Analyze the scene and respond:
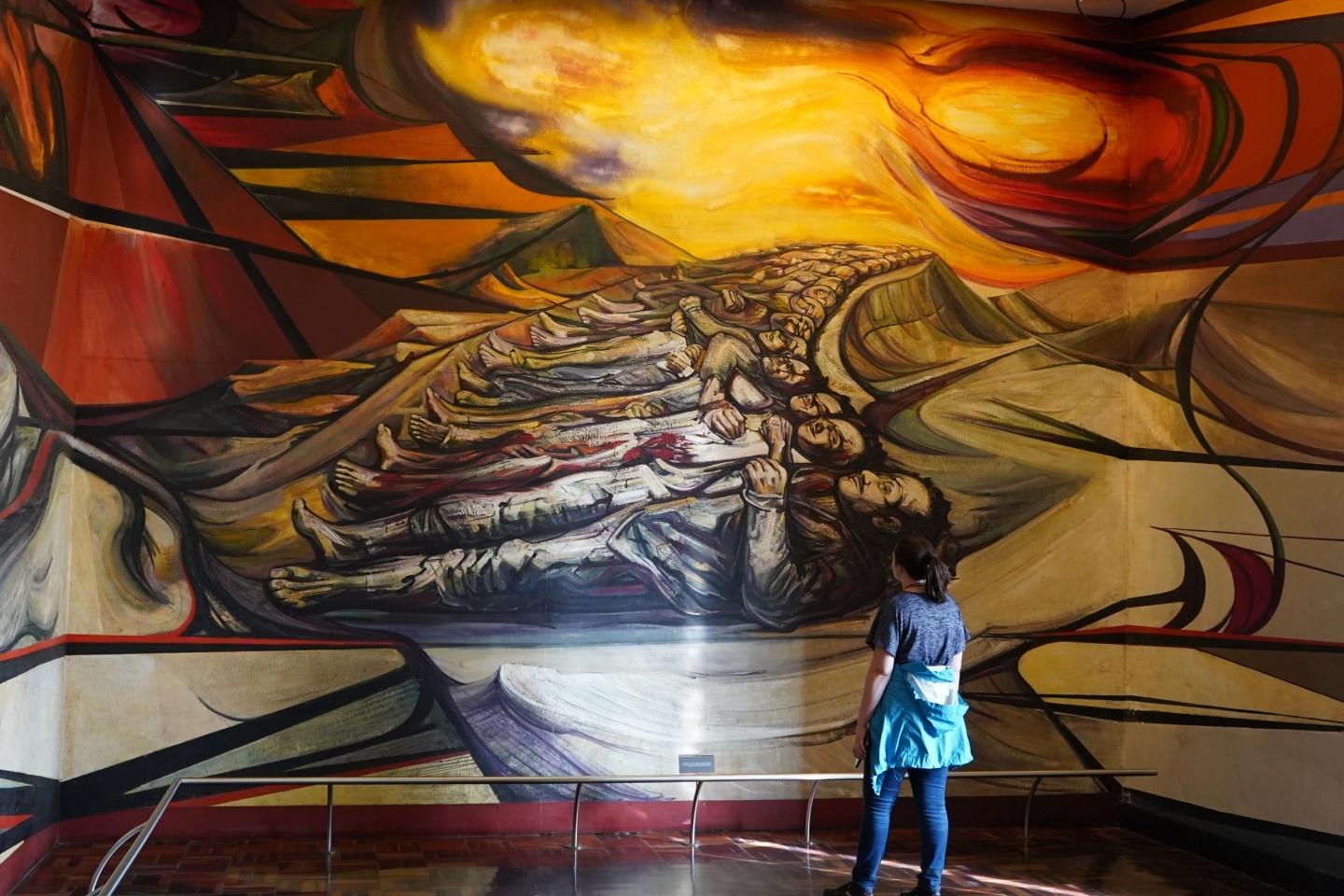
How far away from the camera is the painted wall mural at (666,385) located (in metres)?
6.19

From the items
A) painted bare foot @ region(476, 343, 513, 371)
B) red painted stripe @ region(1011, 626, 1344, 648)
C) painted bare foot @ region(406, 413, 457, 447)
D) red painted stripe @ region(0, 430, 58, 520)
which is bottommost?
red painted stripe @ region(1011, 626, 1344, 648)

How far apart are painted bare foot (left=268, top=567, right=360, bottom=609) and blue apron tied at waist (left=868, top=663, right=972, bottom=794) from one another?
283 centimetres

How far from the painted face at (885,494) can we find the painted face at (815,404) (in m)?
0.37

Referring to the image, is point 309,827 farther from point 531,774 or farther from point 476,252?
point 476,252

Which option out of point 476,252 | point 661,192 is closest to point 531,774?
point 476,252

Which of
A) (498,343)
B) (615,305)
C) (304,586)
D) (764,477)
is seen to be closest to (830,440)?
(764,477)

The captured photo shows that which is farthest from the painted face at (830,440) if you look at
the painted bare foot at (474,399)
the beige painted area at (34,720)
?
the beige painted area at (34,720)

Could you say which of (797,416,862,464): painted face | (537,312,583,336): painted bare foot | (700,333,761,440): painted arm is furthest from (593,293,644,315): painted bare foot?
(797,416,862,464): painted face

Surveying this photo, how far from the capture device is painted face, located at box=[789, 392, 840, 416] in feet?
22.7

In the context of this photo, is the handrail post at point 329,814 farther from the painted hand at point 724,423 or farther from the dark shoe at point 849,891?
the painted hand at point 724,423

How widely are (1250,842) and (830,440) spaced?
286 centimetres

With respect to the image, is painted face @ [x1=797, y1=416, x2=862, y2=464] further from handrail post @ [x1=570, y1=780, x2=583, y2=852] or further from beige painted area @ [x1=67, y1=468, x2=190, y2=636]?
beige painted area @ [x1=67, y1=468, x2=190, y2=636]

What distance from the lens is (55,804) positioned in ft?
19.5

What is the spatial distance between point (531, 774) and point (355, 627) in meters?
1.17
